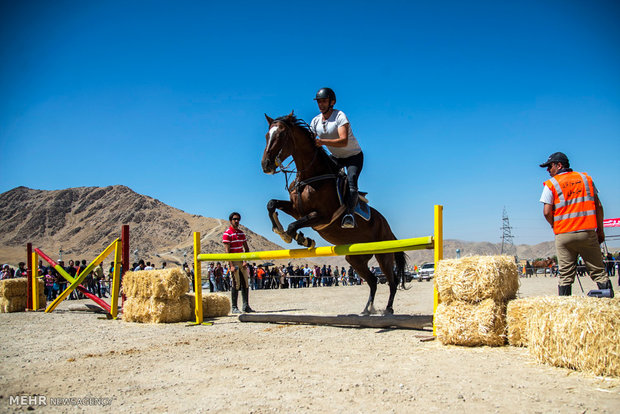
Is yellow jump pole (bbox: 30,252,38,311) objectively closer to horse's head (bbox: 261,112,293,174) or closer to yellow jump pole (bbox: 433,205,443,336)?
horse's head (bbox: 261,112,293,174)

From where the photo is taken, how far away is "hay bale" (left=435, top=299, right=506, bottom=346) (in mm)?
4477

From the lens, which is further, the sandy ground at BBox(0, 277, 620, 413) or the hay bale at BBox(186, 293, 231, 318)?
the hay bale at BBox(186, 293, 231, 318)

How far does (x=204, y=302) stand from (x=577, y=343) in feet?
21.8

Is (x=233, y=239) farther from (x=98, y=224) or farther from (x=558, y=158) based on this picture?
(x=98, y=224)

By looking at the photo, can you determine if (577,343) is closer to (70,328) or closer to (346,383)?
(346,383)

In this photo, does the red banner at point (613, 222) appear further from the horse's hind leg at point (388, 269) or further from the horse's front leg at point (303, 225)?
the horse's front leg at point (303, 225)

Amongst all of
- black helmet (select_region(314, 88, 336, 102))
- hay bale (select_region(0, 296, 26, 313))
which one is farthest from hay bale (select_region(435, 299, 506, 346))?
hay bale (select_region(0, 296, 26, 313))

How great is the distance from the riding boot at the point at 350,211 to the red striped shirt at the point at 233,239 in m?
3.46

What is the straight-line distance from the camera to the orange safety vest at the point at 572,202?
15.8 feet

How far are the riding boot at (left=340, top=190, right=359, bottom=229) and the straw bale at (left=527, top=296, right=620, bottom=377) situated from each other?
8.37 feet

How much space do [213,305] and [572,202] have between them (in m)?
6.48

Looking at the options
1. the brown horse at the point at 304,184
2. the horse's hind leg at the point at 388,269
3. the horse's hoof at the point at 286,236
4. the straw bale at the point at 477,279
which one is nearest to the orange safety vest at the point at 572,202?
the straw bale at the point at 477,279

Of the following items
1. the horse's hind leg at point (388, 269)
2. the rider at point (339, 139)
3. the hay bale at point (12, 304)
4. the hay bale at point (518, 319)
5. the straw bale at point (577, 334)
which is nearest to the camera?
the straw bale at point (577, 334)

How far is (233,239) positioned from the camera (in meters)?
8.92
